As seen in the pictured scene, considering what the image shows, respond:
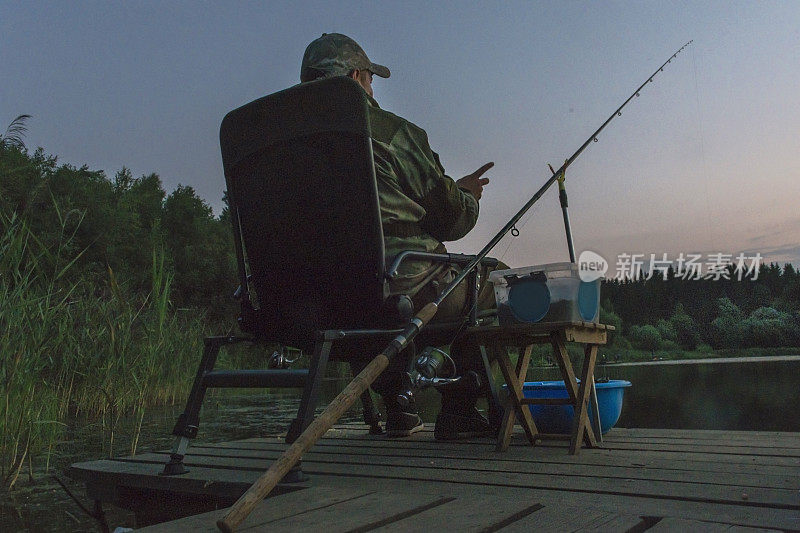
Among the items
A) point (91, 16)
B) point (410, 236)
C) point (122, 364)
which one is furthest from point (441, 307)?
point (91, 16)

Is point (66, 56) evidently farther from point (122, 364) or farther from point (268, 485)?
point (268, 485)

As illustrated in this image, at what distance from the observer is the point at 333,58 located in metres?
2.77

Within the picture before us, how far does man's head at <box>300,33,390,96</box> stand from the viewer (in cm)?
276

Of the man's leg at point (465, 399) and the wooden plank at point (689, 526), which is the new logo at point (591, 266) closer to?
the man's leg at point (465, 399)

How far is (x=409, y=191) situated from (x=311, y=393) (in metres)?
0.93

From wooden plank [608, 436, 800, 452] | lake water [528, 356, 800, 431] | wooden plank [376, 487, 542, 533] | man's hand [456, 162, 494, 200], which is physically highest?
man's hand [456, 162, 494, 200]

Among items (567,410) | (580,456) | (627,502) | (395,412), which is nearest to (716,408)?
(567,410)

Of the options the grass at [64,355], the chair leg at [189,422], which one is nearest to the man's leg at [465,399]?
the chair leg at [189,422]

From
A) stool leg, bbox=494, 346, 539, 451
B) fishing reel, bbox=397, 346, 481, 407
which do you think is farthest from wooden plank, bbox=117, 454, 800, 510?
stool leg, bbox=494, 346, 539, 451

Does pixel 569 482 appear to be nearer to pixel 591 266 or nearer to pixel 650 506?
pixel 650 506

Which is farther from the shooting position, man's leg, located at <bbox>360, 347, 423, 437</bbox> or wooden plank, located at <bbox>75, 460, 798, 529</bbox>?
man's leg, located at <bbox>360, 347, 423, 437</bbox>

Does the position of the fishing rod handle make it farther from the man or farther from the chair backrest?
the man

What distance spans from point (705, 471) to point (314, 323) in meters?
1.33

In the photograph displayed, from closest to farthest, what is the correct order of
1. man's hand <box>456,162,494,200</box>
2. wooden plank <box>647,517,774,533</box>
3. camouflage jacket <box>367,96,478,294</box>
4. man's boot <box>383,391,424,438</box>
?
wooden plank <box>647,517,774,533</box>, camouflage jacket <box>367,96,478,294</box>, man's hand <box>456,162,494,200</box>, man's boot <box>383,391,424,438</box>
